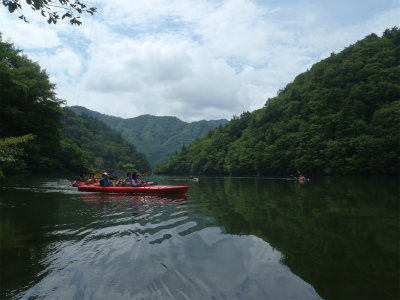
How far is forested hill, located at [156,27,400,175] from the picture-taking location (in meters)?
40.3

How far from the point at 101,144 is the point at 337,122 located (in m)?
102

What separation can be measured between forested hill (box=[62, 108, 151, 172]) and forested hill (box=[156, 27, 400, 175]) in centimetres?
6421

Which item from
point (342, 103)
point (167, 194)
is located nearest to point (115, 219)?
point (167, 194)

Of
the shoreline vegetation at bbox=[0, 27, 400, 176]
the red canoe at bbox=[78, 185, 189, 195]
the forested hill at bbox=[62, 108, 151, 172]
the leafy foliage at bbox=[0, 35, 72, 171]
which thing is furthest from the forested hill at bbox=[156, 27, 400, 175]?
the forested hill at bbox=[62, 108, 151, 172]

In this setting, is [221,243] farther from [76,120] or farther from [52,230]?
[76,120]

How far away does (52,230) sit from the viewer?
679cm

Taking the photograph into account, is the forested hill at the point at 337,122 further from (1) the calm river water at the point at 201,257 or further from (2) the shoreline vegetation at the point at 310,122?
(1) the calm river water at the point at 201,257

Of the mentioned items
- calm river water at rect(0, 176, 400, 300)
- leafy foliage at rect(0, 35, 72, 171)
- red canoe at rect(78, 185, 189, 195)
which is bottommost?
calm river water at rect(0, 176, 400, 300)

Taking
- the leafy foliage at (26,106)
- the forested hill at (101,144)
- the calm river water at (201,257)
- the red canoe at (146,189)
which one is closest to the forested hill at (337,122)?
the red canoe at (146,189)

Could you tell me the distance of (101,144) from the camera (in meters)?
120

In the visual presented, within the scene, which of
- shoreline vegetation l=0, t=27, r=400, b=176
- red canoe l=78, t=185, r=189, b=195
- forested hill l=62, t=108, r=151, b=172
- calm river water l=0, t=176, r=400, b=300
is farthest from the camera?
forested hill l=62, t=108, r=151, b=172

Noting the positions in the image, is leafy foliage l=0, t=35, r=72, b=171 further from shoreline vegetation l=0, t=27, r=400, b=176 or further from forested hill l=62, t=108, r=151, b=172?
forested hill l=62, t=108, r=151, b=172

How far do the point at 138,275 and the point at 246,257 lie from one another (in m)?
2.02

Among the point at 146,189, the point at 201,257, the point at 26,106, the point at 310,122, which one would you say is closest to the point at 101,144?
the point at 310,122
